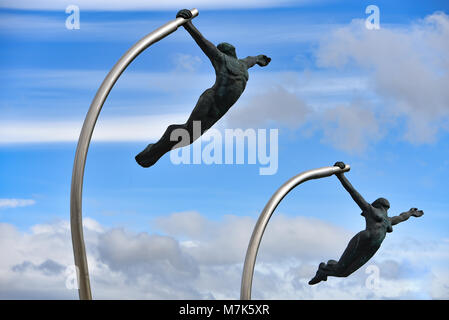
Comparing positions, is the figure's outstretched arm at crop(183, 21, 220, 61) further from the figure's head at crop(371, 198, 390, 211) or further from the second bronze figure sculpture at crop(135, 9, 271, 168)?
the figure's head at crop(371, 198, 390, 211)

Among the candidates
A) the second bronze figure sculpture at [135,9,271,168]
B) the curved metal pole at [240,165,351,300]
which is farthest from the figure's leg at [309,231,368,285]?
the second bronze figure sculpture at [135,9,271,168]

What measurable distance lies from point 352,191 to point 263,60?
3.85 m

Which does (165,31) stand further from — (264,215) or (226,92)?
(264,215)

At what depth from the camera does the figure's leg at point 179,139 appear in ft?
44.1

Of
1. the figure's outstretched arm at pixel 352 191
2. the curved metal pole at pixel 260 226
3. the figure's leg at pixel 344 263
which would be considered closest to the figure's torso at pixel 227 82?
the curved metal pole at pixel 260 226

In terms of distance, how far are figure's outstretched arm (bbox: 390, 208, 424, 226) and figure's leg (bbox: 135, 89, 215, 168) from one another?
742cm

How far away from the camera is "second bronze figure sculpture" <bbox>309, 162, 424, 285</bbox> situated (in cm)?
1817

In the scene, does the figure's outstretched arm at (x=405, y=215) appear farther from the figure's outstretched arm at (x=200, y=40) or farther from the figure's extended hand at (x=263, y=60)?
the figure's outstretched arm at (x=200, y=40)

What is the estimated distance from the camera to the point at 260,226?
13.6 metres

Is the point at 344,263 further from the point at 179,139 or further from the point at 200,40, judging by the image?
the point at 200,40
